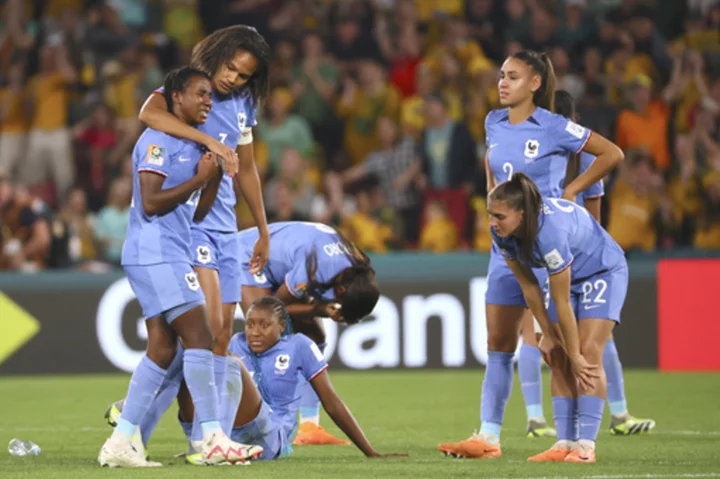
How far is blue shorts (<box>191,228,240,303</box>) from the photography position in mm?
6793

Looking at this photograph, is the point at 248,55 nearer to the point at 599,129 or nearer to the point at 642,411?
the point at 642,411

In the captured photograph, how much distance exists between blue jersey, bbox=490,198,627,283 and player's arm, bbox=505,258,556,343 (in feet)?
0.18

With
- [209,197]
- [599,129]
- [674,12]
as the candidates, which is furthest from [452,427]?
[674,12]

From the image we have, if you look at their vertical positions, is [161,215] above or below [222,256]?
above

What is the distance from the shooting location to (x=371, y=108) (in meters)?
15.7

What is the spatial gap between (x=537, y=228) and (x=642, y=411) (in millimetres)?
3900

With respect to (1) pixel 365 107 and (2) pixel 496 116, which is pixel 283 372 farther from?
(1) pixel 365 107

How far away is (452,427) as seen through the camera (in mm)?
8914

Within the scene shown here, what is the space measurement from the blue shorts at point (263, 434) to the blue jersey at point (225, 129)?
0.98 meters

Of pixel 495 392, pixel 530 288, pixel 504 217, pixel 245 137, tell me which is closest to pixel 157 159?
pixel 245 137

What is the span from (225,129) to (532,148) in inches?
64.8

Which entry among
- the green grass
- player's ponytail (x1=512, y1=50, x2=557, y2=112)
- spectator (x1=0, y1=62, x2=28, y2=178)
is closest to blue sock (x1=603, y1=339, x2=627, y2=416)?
the green grass

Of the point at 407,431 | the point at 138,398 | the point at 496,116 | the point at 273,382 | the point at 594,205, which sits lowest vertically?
the point at 407,431

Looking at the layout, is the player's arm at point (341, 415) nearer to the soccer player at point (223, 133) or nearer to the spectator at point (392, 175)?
the soccer player at point (223, 133)
